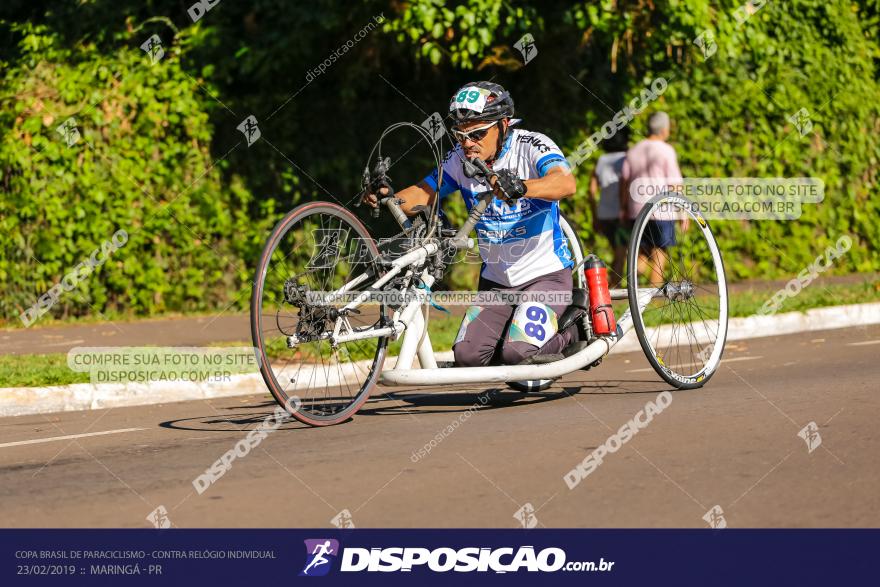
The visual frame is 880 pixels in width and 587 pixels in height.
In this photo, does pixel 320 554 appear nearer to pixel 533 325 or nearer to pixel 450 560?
pixel 450 560

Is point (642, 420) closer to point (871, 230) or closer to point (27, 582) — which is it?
point (27, 582)

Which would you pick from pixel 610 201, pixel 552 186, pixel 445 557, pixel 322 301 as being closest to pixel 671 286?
pixel 552 186

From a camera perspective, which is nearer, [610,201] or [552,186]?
[552,186]

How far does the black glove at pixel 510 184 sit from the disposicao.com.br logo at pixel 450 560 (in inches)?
105

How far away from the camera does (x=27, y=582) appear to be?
15.1 ft

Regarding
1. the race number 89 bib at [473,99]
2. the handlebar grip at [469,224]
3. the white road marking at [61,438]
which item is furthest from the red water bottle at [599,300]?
the white road marking at [61,438]

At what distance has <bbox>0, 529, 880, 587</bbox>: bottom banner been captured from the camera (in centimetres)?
453

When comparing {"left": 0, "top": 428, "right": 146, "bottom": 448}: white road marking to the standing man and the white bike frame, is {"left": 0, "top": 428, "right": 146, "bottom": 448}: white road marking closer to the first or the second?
the white bike frame

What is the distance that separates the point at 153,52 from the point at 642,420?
326 inches

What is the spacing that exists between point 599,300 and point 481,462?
6.35 ft

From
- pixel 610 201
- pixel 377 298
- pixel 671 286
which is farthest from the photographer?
pixel 610 201

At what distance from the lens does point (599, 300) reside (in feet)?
25.6

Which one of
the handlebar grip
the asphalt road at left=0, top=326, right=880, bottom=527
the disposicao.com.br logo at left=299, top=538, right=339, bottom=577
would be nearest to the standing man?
the asphalt road at left=0, top=326, right=880, bottom=527

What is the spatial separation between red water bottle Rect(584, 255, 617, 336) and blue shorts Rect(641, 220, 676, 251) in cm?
67
